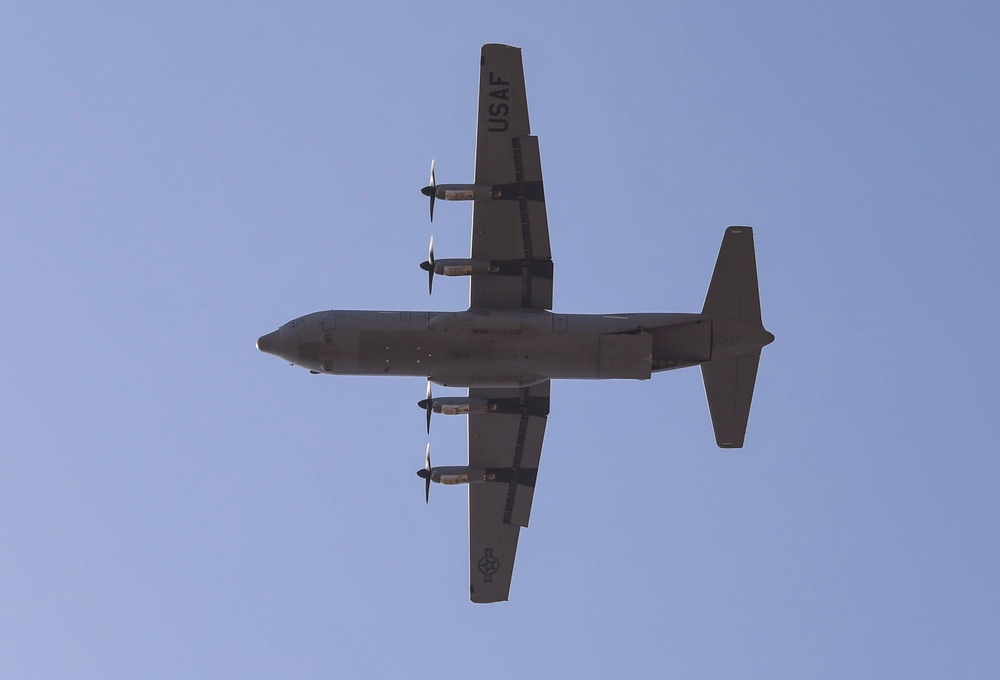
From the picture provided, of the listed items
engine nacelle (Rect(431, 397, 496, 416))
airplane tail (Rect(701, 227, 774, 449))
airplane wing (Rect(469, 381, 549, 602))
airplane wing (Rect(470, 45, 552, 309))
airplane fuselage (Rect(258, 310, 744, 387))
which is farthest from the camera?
airplane wing (Rect(469, 381, 549, 602))

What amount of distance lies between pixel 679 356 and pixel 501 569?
34.9 feet

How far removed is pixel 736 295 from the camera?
4394 cm

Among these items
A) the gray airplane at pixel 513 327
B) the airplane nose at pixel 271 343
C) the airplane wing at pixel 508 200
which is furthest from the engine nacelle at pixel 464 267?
the airplane nose at pixel 271 343

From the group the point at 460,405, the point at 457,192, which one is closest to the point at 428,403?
the point at 460,405

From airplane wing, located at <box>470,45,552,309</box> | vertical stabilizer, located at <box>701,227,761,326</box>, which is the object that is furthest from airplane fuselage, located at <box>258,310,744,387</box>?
vertical stabilizer, located at <box>701,227,761,326</box>

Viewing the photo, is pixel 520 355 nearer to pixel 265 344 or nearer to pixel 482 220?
pixel 482 220

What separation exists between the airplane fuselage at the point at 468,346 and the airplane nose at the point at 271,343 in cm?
3

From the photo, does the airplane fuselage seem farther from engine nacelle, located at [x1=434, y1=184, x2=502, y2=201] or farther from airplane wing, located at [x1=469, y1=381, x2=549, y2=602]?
engine nacelle, located at [x1=434, y1=184, x2=502, y2=201]

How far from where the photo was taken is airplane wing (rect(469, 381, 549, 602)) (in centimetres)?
4644

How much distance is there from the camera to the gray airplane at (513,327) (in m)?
42.9

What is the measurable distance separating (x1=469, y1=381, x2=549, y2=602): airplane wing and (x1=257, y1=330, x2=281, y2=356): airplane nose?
23.8 ft

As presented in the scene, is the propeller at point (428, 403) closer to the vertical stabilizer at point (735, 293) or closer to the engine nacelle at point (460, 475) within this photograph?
the engine nacelle at point (460, 475)

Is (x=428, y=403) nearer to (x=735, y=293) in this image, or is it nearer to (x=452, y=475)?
(x=452, y=475)

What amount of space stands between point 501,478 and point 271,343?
9990mm
